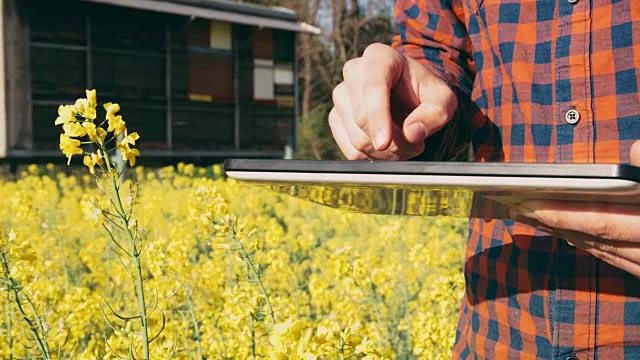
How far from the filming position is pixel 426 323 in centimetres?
243

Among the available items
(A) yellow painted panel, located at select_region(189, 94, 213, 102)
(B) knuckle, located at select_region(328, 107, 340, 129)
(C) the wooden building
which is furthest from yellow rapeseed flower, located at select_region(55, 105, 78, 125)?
(A) yellow painted panel, located at select_region(189, 94, 213, 102)

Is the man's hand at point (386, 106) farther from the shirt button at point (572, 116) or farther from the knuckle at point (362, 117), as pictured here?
the shirt button at point (572, 116)

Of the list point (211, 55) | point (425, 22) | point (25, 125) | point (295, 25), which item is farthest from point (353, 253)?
point (295, 25)

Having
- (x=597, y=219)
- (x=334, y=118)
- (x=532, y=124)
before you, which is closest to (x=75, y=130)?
(x=334, y=118)

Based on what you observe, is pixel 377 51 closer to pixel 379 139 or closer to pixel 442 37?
pixel 379 139

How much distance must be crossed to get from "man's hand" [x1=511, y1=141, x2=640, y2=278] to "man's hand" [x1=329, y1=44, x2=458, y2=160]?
8.9 inches

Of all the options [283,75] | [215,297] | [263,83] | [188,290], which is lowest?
[215,297]

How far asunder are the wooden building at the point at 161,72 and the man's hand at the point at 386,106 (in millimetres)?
9228

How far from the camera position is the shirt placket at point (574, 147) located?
1140 mm

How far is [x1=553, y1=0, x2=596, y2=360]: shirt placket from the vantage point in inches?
44.9

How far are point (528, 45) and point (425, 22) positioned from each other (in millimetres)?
241

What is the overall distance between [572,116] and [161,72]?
10604 millimetres

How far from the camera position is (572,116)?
1.15 meters

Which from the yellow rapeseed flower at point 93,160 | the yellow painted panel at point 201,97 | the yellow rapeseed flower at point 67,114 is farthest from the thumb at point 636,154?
the yellow painted panel at point 201,97
